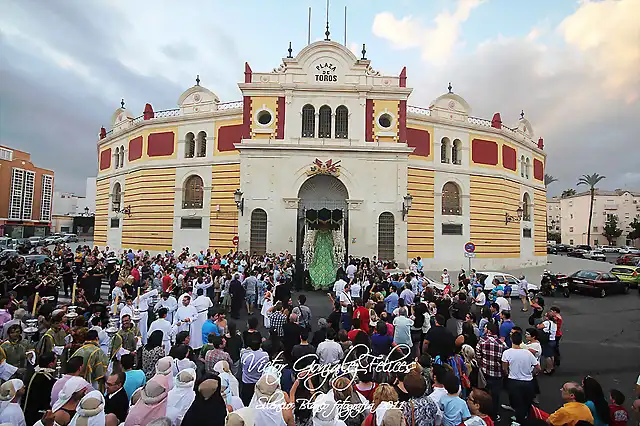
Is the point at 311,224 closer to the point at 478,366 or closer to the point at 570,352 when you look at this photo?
the point at 570,352

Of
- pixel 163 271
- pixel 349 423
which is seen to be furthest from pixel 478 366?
pixel 163 271

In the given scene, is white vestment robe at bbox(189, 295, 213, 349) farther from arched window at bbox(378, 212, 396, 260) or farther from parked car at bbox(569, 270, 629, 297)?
parked car at bbox(569, 270, 629, 297)

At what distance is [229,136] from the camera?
82.6ft

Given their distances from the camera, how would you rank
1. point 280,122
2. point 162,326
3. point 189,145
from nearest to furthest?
point 162,326, point 280,122, point 189,145

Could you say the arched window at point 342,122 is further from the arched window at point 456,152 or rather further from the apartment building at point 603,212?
the apartment building at point 603,212

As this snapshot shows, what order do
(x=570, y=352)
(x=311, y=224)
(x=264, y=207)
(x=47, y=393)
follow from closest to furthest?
(x=47, y=393)
(x=570, y=352)
(x=311, y=224)
(x=264, y=207)

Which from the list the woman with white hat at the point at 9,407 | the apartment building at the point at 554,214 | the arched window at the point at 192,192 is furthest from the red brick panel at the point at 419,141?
the apartment building at the point at 554,214

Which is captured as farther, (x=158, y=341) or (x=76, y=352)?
(x=158, y=341)

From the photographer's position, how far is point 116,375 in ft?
14.7

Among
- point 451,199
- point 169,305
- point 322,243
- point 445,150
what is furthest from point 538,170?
point 169,305

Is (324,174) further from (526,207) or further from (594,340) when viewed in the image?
(526,207)

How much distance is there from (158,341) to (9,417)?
7.18 feet

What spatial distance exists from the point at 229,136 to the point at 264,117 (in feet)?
11.0

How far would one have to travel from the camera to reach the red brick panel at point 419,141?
24922 millimetres
